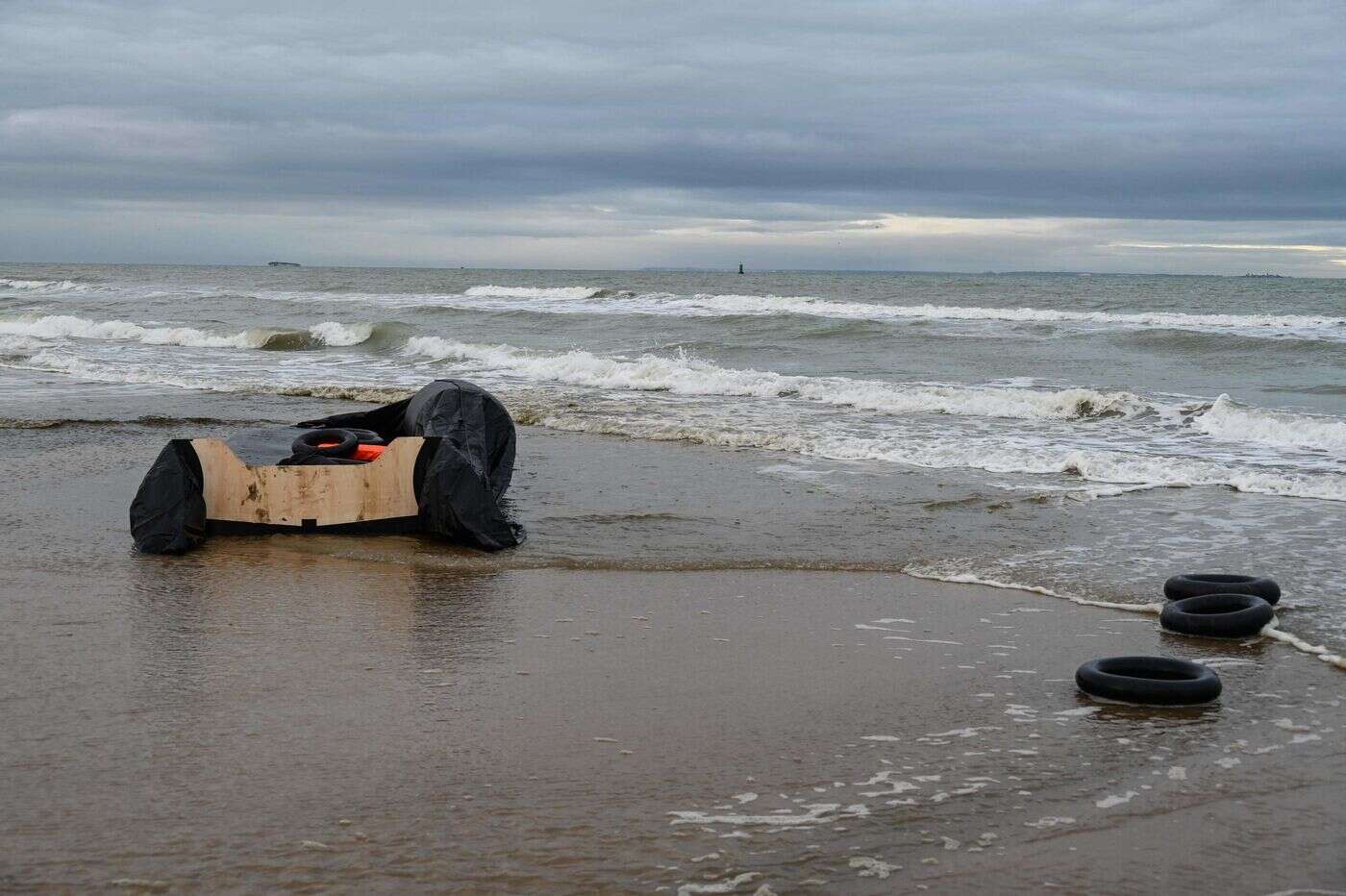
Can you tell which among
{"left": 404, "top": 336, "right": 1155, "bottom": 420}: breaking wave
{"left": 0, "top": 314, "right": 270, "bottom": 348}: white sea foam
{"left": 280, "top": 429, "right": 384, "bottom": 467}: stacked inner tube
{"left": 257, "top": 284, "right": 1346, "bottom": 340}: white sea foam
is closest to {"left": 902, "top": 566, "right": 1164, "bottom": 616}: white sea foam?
{"left": 280, "top": 429, "right": 384, "bottom": 467}: stacked inner tube

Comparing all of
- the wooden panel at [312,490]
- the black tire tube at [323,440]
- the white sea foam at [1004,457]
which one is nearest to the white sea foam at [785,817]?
the wooden panel at [312,490]

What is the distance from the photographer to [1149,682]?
4.77 metres

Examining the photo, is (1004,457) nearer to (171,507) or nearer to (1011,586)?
(1011,586)

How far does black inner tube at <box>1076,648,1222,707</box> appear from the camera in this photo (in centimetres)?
478

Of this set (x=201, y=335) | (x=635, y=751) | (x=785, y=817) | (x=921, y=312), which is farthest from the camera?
(x=921, y=312)

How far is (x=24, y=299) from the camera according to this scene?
50.4m

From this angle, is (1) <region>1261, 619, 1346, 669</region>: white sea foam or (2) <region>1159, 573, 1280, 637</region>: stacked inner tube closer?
(1) <region>1261, 619, 1346, 669</region>: white sea foam

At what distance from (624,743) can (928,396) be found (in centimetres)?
1332

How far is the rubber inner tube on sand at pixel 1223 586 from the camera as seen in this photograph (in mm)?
6318

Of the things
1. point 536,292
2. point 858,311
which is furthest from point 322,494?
point 536,292

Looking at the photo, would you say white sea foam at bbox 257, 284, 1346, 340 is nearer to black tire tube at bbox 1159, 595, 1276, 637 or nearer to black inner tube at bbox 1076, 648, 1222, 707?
black tire tube at bbox 1159, 595, 1276, 637

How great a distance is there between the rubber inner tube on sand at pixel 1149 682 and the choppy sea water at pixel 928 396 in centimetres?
131

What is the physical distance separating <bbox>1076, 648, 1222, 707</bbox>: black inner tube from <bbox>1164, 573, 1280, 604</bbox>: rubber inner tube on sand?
4.83 feet

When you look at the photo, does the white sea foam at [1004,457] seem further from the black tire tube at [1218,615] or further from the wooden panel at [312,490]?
the wooden panel at [312,490]
